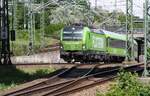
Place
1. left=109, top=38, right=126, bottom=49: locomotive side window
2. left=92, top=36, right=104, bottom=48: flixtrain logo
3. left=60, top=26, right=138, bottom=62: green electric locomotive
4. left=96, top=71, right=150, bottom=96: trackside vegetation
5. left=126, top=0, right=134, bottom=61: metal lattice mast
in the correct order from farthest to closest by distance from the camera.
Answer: left=109, top=38, right=126, bottom=49: locomotive side window < left=92, top=36, right=104, bottom=48: flixtrain logo < left=60, top=26, right=138, bottom=62: green electric locomotive < left=126, top=0, right=134, bottom=61: metal lattice mast < left=96, top=71, right=150, bottom=96: trackside vegetation

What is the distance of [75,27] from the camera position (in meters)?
41.4

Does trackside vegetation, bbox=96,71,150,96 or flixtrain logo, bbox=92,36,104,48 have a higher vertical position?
flixtrain logo, bbox=92,36,104,48

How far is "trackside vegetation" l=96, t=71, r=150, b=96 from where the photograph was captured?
10.9 m

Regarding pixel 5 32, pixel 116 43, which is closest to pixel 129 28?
pixel 5 32

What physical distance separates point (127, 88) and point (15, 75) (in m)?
14.5

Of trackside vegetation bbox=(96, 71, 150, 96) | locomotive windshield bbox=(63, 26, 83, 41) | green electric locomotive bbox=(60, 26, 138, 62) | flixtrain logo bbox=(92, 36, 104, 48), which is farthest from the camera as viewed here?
flixtrain logo bbox=(92, 36, 104, 48)

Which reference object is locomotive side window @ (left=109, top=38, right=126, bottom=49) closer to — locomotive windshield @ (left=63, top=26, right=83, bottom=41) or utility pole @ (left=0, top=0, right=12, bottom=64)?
locomotive windshield @ (left=63, top=26, right=83, bottom=41)

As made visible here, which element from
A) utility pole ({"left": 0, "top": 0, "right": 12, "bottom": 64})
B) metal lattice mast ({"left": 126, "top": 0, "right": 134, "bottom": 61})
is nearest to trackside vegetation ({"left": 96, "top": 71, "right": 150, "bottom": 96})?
utility pole ({"left": 0, "top": 0, "right": 12, "bottom": 64})

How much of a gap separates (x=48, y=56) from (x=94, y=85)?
1262 inches

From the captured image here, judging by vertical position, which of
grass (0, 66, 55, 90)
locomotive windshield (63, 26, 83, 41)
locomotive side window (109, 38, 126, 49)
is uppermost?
locomotive windshield (63, 26, 83, 41)

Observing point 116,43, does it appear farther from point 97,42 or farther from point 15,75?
point 15,75

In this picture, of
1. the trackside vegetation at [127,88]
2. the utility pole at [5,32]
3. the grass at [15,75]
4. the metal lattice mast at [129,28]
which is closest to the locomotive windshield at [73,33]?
the metal lattice mast at [129,28]

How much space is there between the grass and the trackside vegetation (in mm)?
7971

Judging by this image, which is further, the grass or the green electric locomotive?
the green electric locomotive
